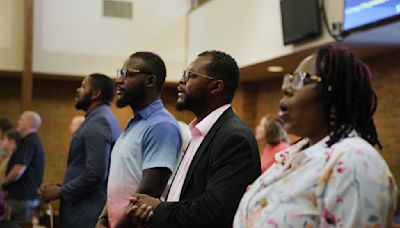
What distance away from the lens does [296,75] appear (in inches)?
61.3

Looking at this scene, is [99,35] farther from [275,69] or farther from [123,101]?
[123,101]

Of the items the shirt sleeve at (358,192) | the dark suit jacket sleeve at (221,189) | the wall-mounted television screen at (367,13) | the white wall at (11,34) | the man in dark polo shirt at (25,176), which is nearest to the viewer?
the shirt sleeve at (358,192)

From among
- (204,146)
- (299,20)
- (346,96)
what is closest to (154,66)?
(204,146)

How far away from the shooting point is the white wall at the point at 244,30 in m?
6.44

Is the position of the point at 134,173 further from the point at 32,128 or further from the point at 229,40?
the point at 229,40

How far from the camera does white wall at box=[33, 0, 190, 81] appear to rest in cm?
823

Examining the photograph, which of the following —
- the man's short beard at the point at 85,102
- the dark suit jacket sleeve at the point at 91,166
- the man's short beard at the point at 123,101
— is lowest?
the dark suit jacket sleeve at the point at 91,166

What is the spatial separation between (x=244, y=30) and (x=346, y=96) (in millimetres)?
5846

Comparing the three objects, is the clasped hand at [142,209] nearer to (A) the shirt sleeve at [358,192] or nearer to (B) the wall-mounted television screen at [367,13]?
(A) the shirt sleeve at [358,192]

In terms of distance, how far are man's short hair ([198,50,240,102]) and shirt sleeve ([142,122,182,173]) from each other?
388 millimetres

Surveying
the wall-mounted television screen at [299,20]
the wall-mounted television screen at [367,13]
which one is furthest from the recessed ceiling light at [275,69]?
the wall-mounted television screen at [367,13]

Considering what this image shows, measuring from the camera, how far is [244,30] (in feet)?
23.7

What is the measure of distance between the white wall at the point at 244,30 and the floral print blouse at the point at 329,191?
4.10 meters

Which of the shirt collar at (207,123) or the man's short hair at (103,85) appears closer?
the shirt collar at (207,123)
